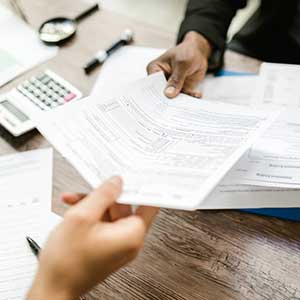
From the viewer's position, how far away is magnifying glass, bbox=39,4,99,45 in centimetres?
102

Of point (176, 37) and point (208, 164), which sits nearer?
point (208, 164)

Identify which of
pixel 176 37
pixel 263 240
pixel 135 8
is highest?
pixel 176 37

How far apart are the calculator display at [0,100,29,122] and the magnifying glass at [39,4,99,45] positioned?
25cm

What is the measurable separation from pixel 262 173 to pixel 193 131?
129 mm

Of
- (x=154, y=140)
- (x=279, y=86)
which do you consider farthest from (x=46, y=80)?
(x=279, y=86)

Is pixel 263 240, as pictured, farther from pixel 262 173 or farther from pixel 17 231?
pixel 17 231

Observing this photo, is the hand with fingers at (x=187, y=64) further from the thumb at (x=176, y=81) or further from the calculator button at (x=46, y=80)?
the calculator button at (x=46, y=80)

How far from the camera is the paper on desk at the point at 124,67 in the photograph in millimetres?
902

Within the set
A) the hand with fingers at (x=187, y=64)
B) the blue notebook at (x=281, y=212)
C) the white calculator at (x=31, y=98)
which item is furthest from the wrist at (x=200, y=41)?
the blue notebook at (x=281, y=212)

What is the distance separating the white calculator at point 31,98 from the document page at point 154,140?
0.72 feet

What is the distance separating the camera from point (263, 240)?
0.63 metres

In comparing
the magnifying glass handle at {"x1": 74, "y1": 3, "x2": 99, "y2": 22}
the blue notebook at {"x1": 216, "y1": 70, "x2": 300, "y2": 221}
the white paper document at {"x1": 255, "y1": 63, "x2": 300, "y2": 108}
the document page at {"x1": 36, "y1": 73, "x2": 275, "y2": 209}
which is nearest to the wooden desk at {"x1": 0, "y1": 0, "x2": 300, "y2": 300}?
the blue notebook at {"x1": 216, "y1": 70, "x2": 300, "y2": 221}

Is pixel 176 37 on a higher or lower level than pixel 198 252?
higher

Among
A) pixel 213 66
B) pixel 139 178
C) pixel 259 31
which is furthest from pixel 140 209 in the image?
pixel 259 31
